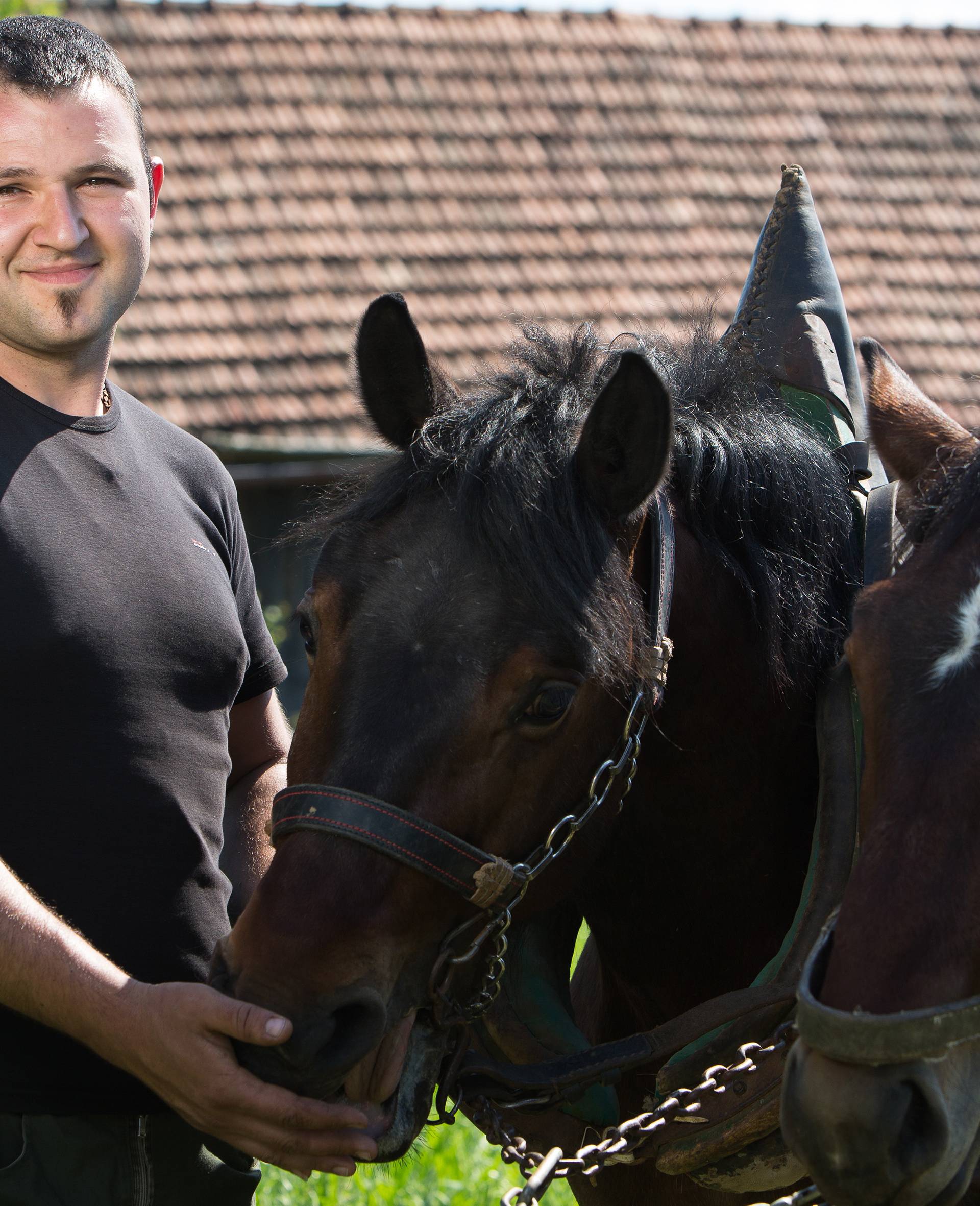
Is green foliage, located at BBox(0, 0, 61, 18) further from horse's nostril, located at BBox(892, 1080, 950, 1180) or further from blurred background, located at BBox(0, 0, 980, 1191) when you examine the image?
horse's nostril, located at BBox(892, 1080, 950, 1180)

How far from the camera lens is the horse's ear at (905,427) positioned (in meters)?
2.30

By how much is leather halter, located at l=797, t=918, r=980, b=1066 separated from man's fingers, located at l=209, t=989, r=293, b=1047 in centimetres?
72

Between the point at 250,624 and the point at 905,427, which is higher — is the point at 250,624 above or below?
below

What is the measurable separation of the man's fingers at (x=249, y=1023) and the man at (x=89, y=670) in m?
0.32

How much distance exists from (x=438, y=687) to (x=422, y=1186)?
100 inches

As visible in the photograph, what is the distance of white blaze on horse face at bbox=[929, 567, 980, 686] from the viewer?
72.3 inches

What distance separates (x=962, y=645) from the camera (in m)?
1.85

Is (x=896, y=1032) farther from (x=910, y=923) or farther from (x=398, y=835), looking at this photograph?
(x=398, y=835)

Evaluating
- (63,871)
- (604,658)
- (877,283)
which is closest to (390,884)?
(604,658)

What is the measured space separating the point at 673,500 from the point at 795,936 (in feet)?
2.55

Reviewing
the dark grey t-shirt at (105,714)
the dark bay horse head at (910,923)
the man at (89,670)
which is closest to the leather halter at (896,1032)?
the dark bay horse head at (910,923)

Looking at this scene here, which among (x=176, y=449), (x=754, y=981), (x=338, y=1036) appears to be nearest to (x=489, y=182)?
(x=176, y=449)

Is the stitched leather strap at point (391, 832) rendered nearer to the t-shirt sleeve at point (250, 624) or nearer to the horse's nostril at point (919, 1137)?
the horse's nostril at point (919, 1137)

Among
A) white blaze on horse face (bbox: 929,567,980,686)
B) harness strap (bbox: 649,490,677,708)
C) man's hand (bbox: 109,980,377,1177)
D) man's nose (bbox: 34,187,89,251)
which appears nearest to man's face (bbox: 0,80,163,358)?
man's nose (bbox: 34,187,89,251)
